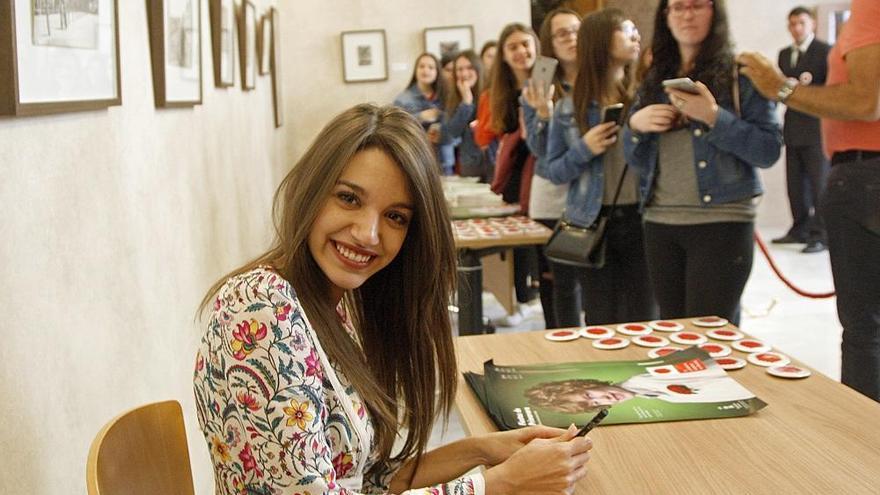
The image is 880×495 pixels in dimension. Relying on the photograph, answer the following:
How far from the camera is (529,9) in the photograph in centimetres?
826

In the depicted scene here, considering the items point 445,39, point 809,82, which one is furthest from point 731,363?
point 445,39

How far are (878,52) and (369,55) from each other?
6.38 m

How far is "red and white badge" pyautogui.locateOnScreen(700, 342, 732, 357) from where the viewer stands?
1.90m

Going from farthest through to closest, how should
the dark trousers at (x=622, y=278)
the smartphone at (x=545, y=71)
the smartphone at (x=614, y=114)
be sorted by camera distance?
the smartphone at (x=545, y=71) → the dark trousers at (x=622, y=278) → the smartphone at (x=614, y=114)

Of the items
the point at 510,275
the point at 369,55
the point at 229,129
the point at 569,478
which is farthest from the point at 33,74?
the point at 369,55

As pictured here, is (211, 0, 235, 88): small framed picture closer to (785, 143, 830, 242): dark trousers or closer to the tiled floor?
the tiled floor

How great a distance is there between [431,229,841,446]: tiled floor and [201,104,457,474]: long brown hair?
2258 millimetres

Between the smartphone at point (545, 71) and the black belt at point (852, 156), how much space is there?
1.24 m

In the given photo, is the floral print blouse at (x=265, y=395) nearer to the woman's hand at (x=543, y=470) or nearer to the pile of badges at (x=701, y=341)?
the woman's hand at (x=543, y=470)

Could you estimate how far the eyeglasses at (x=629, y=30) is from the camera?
3289 millimetres

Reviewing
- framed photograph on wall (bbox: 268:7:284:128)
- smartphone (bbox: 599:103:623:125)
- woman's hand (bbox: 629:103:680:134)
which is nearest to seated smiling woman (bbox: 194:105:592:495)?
woman's hand (bbox: 629:103:680:134)

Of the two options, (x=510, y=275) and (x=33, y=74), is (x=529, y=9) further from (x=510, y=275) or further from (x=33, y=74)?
(x=33, y=74)

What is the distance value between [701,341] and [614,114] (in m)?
1.41

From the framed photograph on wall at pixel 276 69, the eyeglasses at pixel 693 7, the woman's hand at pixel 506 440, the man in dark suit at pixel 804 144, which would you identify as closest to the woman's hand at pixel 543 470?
the woman's hand at pixel 506 440
